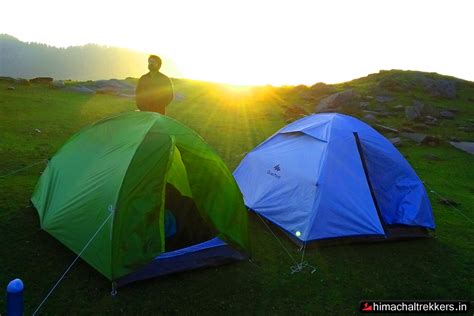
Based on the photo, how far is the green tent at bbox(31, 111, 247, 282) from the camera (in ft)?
20.4

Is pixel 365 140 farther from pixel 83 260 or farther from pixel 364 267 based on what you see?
pixel 83 260

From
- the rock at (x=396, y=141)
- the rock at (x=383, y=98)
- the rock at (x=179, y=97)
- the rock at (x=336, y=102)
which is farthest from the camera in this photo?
the rock at (x=383, y=98)

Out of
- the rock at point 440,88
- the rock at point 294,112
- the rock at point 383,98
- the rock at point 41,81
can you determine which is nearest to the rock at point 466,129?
the rock at point 383,98

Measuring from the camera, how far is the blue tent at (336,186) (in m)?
8.26

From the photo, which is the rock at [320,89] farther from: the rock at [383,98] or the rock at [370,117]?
the rock at [370,117]

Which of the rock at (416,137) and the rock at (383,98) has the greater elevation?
the rock at (383,98)

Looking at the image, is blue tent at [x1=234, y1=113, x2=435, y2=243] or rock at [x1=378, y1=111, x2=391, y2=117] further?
rock at [x1=378, y1=111, x2=391, y2=117]

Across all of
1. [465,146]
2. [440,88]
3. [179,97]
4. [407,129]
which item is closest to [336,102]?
[407,129]

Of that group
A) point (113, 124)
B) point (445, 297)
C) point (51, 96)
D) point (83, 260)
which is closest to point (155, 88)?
point (113, 124)

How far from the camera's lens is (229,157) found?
54.8 feet

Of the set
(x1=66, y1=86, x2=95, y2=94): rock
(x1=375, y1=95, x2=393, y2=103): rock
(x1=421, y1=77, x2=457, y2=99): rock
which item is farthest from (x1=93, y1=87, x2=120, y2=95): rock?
(x1=421, y1=77, x2=457, y2=99): rock

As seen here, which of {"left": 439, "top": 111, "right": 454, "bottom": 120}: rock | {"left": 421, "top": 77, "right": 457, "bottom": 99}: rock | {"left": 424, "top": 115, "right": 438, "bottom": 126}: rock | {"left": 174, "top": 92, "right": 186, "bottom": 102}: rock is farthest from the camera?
{"left": 421, "top": 77, "right": 457, "bottom": 99}: rock

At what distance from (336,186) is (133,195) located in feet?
14.1

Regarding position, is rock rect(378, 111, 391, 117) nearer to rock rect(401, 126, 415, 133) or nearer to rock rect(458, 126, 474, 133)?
rock rect(401, 126, 415, 133)
